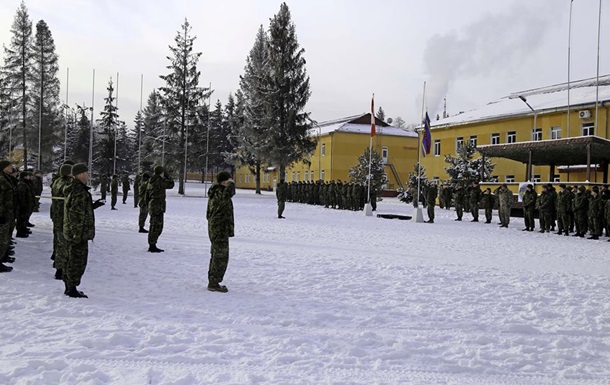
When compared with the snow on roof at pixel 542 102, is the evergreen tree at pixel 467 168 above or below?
A: below

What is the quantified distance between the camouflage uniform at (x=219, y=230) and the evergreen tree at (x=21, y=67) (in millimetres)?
45205

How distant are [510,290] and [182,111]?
138 ft

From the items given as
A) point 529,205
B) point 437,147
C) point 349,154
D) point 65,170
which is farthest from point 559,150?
point 349,154

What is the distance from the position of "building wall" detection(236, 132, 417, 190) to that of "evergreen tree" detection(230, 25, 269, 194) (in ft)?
21.8

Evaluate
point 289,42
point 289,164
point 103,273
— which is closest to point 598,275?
point 103,273

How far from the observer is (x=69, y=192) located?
7.02 m

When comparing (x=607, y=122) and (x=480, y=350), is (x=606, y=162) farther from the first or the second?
(x=480, y=350)

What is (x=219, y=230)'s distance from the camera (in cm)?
778

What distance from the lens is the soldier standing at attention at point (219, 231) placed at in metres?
7.75

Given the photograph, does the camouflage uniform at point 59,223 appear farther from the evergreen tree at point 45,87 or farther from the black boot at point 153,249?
the evergreen tree at point 45,87

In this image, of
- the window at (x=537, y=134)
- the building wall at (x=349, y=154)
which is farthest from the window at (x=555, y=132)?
the building wall at (x=349, y=154)

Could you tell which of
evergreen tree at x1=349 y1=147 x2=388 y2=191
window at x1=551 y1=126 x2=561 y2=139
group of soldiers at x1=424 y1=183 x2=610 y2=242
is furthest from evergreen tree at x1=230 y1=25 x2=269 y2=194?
group of soldiers at x1=424 y1=183 x2=610 y2=242

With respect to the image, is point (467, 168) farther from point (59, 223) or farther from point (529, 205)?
point (59, 223)

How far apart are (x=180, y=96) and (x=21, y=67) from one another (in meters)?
14.7
